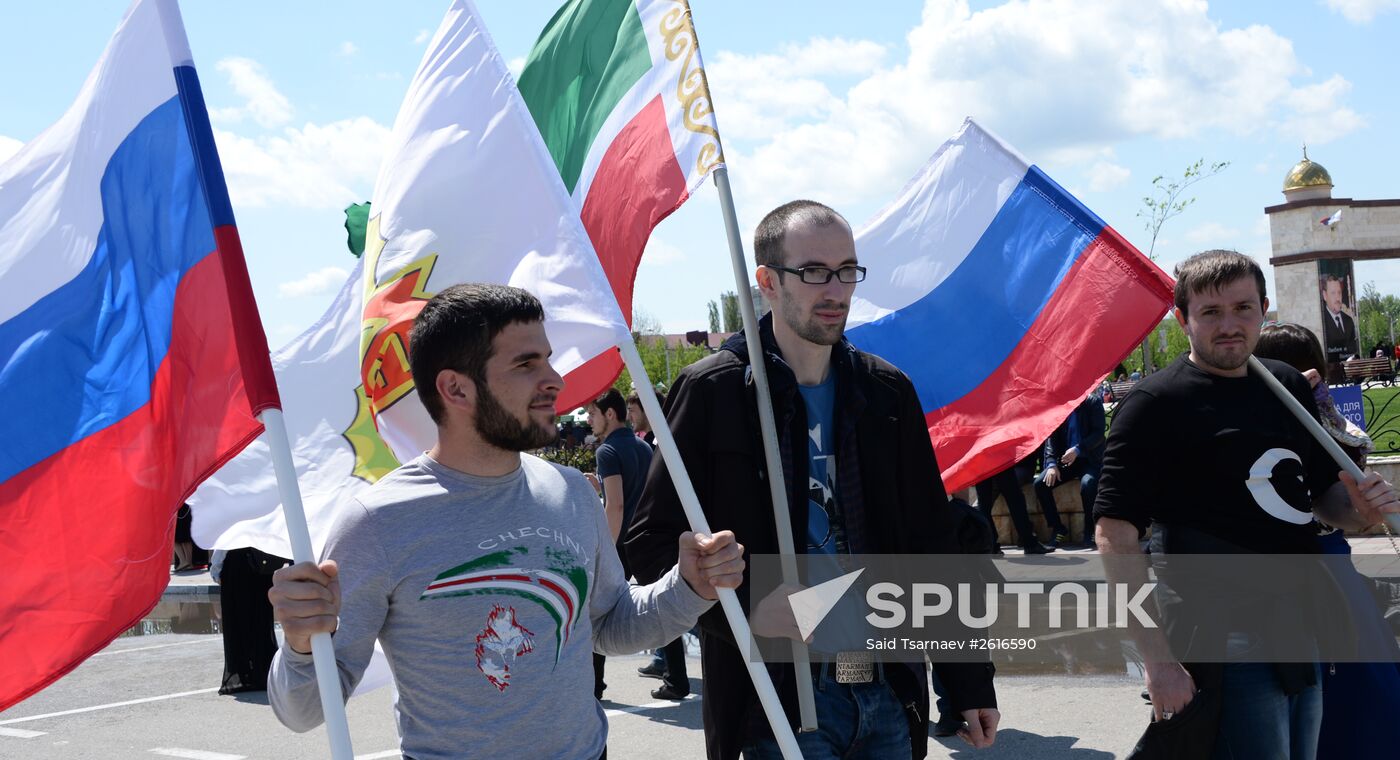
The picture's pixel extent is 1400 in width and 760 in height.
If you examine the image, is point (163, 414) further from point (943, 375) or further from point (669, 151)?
point (943, 375)

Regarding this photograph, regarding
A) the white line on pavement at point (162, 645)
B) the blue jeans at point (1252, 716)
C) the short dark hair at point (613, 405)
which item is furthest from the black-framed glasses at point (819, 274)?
the white line on pavement at point (162, 645)

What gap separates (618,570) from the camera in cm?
319

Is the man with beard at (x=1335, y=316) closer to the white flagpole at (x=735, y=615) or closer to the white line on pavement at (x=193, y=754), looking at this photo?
the white line on pavement at (x=193, y=754)

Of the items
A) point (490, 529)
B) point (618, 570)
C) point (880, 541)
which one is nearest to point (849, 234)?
point (880, 541)

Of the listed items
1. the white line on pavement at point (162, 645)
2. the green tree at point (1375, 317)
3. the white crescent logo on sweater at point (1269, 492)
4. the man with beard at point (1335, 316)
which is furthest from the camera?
the green tree at point (1375, 317)

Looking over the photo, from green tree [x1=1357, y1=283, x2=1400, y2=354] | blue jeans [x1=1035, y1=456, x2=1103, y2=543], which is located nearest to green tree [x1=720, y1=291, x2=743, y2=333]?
green tree [x1=1357, y1=283, x2=1400, y2=354]

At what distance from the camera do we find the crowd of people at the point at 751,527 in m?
2.71

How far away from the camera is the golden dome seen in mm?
42531

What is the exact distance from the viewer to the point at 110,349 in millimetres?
3207

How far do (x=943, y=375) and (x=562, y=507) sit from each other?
9.68 ft

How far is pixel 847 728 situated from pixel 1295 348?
3268mm

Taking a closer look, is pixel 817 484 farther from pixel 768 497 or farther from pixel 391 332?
pixel 391 332

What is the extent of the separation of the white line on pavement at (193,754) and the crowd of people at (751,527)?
536 centimetres

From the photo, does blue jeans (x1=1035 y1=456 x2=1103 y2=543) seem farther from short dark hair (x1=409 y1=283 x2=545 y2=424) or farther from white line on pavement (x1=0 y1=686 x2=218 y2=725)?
short dark hair (x1=409 y1=283 x2=545 y2=424)
